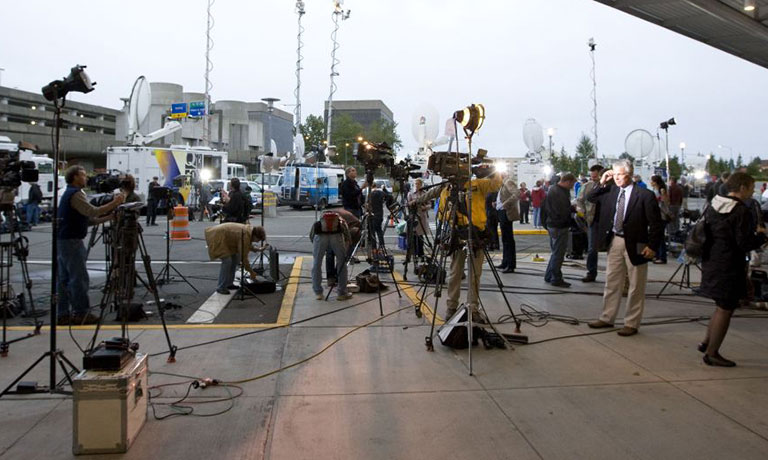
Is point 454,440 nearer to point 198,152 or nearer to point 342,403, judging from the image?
point 342,403

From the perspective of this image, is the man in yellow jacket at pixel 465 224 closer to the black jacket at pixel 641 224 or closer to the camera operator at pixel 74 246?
the black jacket at pixel 641 224

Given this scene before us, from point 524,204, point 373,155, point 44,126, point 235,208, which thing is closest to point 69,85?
point 373,155

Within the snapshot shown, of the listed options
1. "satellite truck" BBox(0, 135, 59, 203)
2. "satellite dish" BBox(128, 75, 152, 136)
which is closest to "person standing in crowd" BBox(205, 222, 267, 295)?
"satellite truck" BBox(0, 135, 59, 203)

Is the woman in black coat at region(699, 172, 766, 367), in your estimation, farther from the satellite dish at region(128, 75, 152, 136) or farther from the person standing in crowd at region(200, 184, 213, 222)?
the satellite dish at region(128, 75, 152, 136)

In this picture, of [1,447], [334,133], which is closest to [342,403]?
[1,447]

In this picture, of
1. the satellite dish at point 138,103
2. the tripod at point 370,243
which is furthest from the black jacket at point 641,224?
the satellite dish at point 138,103

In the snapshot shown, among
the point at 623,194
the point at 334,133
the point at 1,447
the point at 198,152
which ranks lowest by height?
the point at 1,447

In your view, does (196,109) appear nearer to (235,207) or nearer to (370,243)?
(235,207)

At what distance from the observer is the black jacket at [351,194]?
9961 millimetres

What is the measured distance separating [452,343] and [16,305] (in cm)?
552

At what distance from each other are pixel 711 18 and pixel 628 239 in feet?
20.2

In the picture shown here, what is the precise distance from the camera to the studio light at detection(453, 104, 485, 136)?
519cm

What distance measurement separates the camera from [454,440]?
3441 mm

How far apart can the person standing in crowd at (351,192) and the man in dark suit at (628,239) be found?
4826mm
